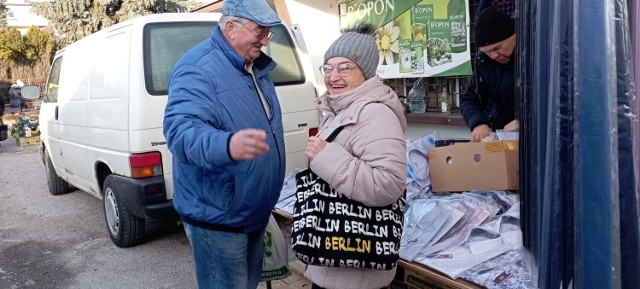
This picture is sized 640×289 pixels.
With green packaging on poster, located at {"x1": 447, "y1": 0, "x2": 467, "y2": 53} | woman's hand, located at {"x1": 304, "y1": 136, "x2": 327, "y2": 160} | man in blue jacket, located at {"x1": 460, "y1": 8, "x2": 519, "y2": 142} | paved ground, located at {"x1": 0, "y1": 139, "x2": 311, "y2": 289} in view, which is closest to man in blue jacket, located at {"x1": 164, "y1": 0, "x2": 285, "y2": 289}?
woman's hand, located at {"x1": 304, "y1": 136, "x2": 327, "y2": 160}

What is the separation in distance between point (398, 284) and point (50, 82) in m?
5.65

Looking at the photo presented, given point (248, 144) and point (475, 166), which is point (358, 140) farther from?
point (475, 166)

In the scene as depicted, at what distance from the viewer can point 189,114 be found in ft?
5.89

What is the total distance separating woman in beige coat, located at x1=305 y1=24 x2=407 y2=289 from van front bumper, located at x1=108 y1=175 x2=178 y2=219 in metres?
2.18

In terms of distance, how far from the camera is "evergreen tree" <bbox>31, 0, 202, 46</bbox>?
19250 millimetres

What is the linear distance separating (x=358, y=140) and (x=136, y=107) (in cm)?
254

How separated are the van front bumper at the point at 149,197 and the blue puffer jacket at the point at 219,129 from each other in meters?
1.89

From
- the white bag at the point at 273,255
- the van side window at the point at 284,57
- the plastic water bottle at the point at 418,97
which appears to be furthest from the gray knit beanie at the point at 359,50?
the plastic water bottle at the point at 418,97

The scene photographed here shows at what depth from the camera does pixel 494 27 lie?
9.07 feet

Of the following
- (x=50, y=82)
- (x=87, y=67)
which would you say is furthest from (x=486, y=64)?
(x=50, y=82)

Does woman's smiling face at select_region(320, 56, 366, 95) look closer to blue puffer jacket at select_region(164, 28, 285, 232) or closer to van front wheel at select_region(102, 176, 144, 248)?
blue puffer jacket at select_region(164, 28, 285, 232)

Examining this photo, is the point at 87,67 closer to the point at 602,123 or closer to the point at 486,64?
the point at 486,64

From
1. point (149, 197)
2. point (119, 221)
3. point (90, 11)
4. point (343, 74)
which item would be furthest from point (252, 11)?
point (90, 11)

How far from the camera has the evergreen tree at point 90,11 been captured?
19.2 metres
